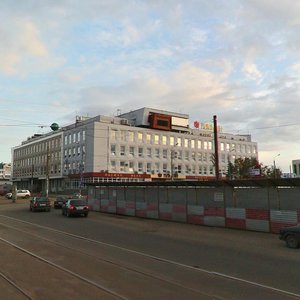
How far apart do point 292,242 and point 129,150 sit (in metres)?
75.5

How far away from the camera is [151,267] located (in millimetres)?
11203

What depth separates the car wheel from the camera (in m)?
15.2

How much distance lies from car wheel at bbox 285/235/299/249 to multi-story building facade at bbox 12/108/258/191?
65380mm

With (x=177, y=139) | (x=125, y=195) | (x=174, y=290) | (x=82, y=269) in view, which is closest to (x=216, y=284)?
(x=174, y=290)

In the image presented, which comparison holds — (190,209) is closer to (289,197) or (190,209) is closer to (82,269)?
(289,197)

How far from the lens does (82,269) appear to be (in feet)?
35.7

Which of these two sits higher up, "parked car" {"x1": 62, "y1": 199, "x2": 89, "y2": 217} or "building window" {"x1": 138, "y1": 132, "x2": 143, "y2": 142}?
"building window" {"x1": 138, "y1": 132, "x2": 143, "y2": 142}

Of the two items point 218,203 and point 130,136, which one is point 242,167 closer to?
point 130,136

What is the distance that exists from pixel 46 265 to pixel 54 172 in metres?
89.6

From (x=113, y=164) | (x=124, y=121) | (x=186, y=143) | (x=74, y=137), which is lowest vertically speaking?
(x=113, y=164)

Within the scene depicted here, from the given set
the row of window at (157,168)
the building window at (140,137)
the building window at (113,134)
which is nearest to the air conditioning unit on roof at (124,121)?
the building window at (140,137)

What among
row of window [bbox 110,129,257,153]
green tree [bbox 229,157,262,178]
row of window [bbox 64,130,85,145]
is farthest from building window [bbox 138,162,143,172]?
green tree [bbox 229,157,262,178]

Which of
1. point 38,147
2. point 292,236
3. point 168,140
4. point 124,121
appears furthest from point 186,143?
point 292,236

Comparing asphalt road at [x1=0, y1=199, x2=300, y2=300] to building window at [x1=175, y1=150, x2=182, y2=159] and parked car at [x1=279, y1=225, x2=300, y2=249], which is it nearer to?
parked car at [x1=279, y1=225, x2=300, y2=249]
